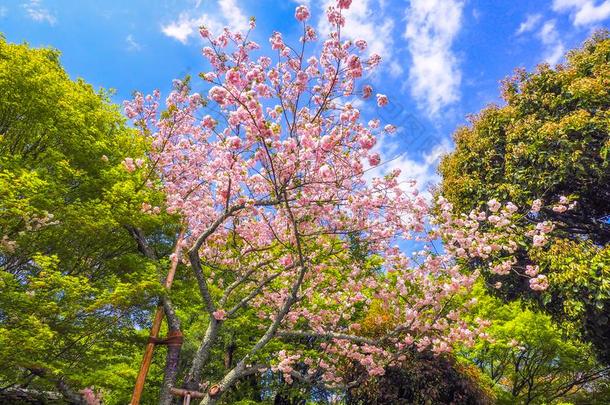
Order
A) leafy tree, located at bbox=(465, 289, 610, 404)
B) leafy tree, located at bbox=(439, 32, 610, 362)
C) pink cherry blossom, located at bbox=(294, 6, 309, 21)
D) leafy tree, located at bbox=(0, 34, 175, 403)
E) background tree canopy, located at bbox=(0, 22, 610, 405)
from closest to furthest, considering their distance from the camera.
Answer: pink cherry blossom, located at bbox=(294, 6, 309, 21)
leafy tree, located at bbox=(0, 34, 175, 403)
background tree canopy, located at bbox=(0, 22, 610, 405)
leafy tree, located at bbox=(439, 32, 610, 362)
leafy tree, located at bbox=(465, 289, 610, 404)

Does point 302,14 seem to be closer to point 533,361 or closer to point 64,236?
point 64,236

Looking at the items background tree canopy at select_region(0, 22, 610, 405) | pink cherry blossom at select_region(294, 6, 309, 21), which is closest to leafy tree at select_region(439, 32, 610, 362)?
background tree canopy at select_region(0, 22, 610, 405)

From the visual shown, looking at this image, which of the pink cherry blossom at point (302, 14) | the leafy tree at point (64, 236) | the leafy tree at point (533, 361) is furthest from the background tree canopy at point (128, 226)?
the pink cherry blossom at point (302, 14)

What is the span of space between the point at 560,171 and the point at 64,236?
432 inches

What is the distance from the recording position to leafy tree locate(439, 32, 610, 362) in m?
8.20

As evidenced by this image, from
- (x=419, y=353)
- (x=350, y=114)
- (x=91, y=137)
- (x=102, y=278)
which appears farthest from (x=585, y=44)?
(x=102, y=278)

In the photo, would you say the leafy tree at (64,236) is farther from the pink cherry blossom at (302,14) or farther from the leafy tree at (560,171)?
the leafy tree at (560,171)

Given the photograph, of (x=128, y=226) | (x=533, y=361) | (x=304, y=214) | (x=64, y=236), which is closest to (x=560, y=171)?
(x=304, y=214)

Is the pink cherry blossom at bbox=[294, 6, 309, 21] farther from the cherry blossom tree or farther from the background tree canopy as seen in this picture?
the background tree canopy

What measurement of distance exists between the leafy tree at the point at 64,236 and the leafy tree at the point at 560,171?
8.23 m

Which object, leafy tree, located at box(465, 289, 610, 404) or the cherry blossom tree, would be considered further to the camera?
leafy tree, located at box(465, 289, 610, 404)

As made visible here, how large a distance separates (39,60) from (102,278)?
5.22m

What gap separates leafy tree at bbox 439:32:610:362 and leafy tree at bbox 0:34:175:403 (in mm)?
8229

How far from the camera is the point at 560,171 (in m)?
9.11
